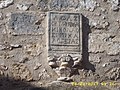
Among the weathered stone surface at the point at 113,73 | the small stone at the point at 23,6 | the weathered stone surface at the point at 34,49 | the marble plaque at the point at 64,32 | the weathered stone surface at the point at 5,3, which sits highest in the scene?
the weathered stone surface at the point at 5,3

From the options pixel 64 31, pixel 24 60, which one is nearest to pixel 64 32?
pixel 64 31

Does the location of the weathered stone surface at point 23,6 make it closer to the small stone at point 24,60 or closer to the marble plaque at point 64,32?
the marble plaque at point 64,32

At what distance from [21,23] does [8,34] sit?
0.58ft

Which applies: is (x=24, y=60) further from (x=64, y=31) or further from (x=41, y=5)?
(x=41, y=5)

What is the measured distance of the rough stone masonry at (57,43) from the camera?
3779 mm

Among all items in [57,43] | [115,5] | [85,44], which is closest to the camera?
[57,43]

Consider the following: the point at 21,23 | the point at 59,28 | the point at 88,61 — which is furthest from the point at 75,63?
the point at 21,23

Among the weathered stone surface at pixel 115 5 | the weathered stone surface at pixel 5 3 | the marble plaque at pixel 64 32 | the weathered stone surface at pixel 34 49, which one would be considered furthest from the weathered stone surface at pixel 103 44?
the weathered stone surface at pixel 5 3

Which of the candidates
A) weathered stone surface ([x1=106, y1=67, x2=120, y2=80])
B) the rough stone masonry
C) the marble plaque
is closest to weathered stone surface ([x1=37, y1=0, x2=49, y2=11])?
the rough stone masonry

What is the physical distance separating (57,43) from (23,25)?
1.33 ft

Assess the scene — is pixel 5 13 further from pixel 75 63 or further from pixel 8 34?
pixel 75 63

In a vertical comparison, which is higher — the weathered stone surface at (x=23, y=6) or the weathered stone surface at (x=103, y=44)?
the weathered stone surface at (x=23, y=6)

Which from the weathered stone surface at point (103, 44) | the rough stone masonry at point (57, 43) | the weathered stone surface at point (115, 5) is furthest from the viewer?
the weathered stone surface at point (115, 5)

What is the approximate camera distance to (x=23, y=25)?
3.87 m
